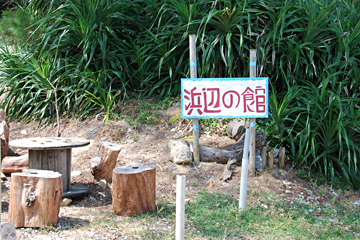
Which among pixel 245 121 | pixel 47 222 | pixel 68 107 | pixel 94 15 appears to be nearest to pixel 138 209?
pixel 47 222

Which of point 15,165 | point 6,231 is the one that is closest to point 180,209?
point 6,231

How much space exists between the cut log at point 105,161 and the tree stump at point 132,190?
30.4 inches

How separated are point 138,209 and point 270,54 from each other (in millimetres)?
3330

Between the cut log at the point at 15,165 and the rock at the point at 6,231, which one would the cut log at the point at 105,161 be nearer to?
the cut log at the point at 15,165

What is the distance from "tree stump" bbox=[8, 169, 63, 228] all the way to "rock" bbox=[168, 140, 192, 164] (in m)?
1.90

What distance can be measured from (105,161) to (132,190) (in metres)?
0.98

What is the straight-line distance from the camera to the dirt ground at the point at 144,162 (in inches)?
128

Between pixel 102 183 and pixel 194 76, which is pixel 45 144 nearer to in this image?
pixel 102 183

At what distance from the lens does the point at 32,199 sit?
2898 mm

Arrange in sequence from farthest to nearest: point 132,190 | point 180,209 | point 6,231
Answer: point 132,190, point 180,209, point 6,231

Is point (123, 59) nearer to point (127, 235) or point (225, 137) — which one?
point (225, 137)

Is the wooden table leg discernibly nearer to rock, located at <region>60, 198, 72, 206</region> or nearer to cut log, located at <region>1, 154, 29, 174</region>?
rock, located at <region>60, 198, 72, 206</region>

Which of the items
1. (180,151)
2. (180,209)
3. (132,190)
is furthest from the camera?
(180,151)

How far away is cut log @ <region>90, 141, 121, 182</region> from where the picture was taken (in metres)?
4.07
